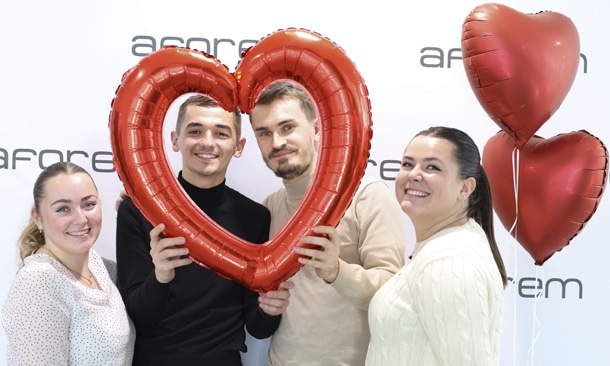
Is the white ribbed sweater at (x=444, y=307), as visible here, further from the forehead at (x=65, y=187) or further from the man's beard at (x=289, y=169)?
the forehead at (x=65, y=187)

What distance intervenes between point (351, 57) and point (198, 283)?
3.96 feet

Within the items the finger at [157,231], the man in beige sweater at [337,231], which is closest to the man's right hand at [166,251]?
the finger at [157,231]

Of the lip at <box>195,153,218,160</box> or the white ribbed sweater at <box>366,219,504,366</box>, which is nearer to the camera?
the white ribbed sweater at <box>366,219,504,366</box>

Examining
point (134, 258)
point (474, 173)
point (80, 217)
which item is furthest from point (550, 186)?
point (80, 217)

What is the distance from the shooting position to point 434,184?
6.00 ft

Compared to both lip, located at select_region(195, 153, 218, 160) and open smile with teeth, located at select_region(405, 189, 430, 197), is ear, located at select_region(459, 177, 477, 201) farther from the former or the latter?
lip, located at select_region(195, 153, 218, 160)

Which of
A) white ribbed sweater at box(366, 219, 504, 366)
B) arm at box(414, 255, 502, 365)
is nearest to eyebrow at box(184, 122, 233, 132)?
white ribbed sweater at box(366, 219, 504, 366)

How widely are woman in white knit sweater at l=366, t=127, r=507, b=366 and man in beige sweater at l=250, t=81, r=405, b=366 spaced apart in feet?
0.73

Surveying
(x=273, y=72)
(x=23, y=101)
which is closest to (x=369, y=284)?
(x=273, y=72)

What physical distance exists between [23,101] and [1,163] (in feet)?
0.95

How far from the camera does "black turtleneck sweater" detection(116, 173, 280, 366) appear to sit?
2.13 meters

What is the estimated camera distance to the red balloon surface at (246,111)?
1.81m

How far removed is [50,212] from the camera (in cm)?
204

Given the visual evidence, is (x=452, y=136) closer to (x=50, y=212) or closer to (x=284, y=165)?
(x=284, y=165)
